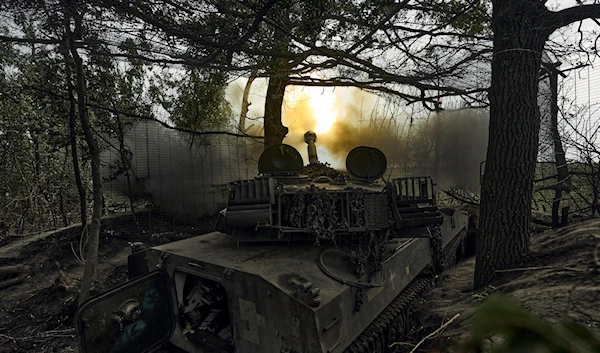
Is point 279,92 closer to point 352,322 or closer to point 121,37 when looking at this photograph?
point 121,37

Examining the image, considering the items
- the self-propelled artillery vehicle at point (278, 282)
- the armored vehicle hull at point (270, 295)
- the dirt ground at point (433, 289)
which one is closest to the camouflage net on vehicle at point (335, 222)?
the self-propelled artillery vehicle at point (278, 282)

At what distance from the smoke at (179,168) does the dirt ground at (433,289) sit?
1.35m

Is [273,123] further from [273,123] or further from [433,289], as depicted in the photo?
[433,289]

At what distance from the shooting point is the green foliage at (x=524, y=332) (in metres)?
0.42

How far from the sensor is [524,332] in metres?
0.43

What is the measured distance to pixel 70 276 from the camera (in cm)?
809

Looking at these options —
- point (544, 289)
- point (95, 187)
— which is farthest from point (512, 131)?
point (95, 187)

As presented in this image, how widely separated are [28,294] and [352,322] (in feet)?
24.0

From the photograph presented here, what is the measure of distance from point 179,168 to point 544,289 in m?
9.59

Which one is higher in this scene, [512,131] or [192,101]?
[192,101]

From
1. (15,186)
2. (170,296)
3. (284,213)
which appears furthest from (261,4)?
(15,186)

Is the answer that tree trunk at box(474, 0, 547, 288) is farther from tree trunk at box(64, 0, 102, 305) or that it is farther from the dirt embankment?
tree trunk at box(64, 0, 102, 305)

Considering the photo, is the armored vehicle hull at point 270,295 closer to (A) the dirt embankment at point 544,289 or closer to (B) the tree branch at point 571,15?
(A) the dirt embankment at point 544,289

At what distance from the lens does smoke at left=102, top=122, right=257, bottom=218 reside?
10.2m
